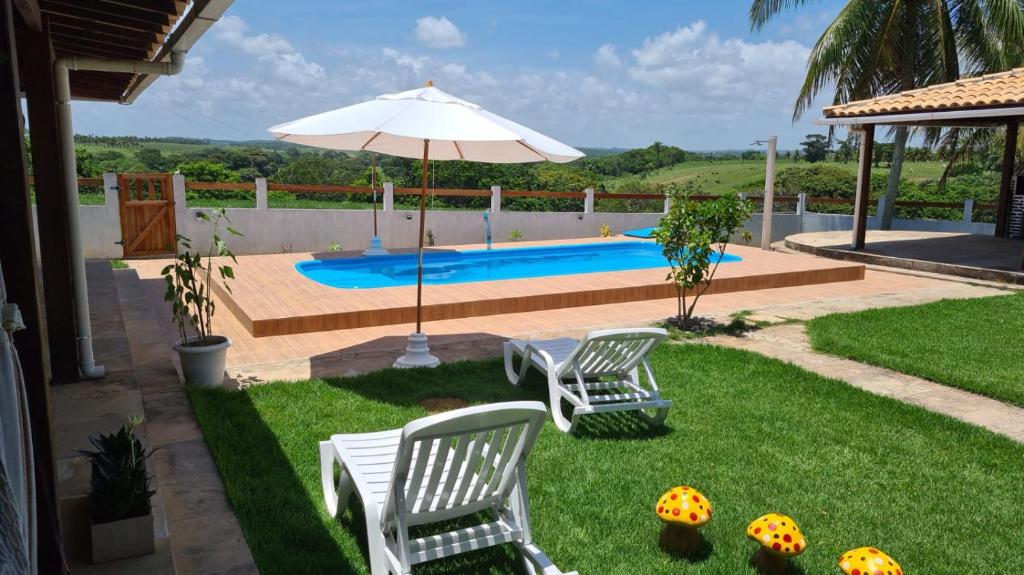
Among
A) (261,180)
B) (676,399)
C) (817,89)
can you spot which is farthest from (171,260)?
(817,89)

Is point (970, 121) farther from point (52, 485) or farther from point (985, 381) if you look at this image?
point (52, 485)

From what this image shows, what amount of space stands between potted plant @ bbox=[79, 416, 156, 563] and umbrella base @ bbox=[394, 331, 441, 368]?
339 centimetres

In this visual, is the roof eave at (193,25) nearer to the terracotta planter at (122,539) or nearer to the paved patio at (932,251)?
the terracotta planter at (122,539)

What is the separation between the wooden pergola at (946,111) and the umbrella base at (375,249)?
368 inches

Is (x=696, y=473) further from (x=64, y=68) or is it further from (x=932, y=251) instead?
(x=932, y=251)

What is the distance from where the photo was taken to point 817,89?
18375 mm

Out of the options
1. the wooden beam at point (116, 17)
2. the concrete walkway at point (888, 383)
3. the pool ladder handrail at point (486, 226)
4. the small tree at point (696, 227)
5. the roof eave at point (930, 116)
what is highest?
the roof eave at point (930, 116)

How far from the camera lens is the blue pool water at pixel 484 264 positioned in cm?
1252

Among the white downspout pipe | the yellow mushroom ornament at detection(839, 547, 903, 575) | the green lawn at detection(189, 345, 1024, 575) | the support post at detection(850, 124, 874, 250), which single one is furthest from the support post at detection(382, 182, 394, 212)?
the yellow mushroom ornament at detection(839, 547, 903, 575)

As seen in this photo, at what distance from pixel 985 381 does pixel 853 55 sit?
46.1 feet

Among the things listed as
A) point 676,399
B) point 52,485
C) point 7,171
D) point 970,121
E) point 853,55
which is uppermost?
point 853,55

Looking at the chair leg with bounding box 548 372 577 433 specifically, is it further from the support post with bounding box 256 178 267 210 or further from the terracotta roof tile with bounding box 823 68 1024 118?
the support post with bounding box 256 178 267 210

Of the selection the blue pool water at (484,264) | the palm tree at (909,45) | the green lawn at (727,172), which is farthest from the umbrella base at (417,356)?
the green lawn at (727,172)

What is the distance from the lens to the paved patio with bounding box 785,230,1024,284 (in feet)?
39.4
